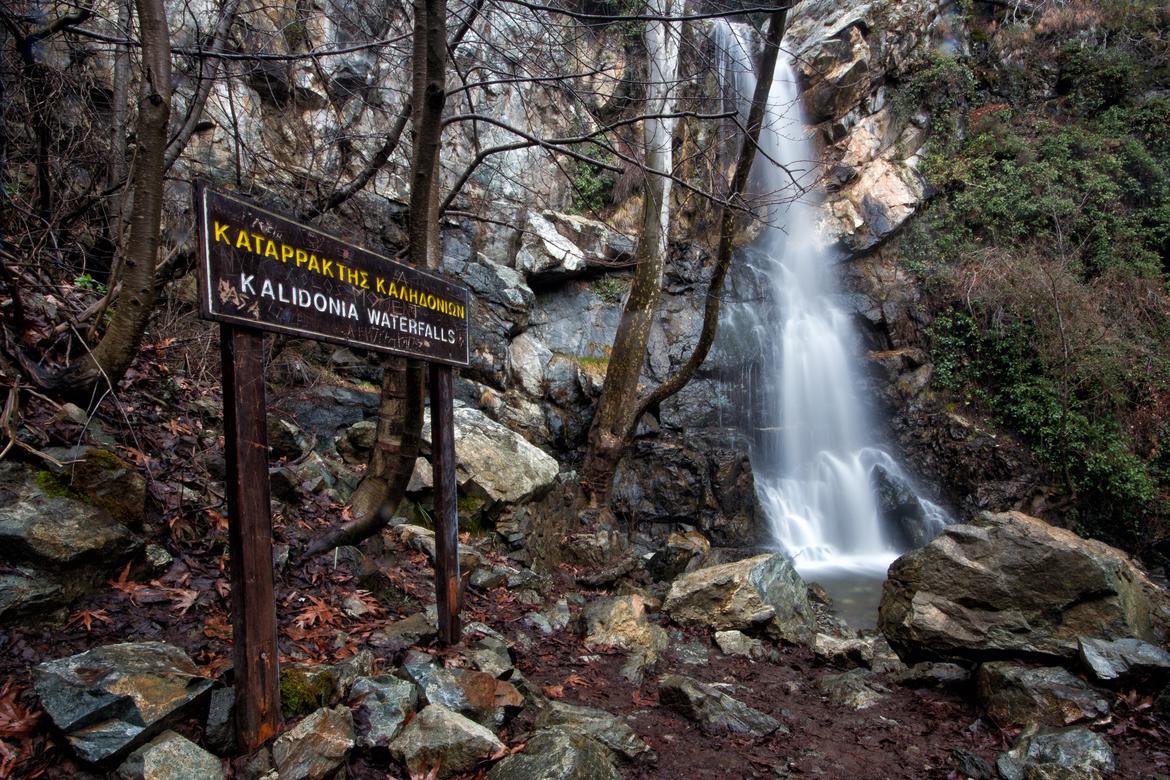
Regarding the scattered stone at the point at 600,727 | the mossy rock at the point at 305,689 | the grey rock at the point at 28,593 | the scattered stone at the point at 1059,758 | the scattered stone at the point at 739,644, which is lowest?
the scattered stone at the point at 739,644

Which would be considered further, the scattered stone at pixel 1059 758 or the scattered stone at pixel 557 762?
the scattered stone at pixel 1059 758

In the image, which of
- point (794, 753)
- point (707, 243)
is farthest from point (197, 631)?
point (707, 243)

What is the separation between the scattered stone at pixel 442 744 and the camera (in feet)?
8.22

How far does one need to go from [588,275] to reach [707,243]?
3.85 meters

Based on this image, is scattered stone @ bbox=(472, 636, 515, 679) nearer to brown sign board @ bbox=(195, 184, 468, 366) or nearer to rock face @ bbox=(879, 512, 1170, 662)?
brown sign board @ bbox=(195, 184, 468, 366)

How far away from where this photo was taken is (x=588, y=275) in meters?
13.0

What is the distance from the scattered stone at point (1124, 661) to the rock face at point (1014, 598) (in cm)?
17

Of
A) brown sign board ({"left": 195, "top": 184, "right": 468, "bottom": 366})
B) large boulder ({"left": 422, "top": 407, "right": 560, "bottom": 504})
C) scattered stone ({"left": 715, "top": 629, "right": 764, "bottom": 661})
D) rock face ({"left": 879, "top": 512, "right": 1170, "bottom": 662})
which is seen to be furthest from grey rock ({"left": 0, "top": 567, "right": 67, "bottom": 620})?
rock face ({"left": 879, "top": 512, "right": 1170, "bottom": 662})

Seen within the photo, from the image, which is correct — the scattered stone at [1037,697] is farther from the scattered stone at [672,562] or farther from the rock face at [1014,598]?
the scattered stone at [672,562]

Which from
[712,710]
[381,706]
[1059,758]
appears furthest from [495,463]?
[1059,758]

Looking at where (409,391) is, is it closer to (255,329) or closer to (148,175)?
(255,329)

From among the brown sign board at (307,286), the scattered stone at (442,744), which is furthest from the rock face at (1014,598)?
the brown sign board at (307,286)

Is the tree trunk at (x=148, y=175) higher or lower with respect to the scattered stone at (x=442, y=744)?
higher

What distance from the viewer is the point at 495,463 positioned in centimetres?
679
